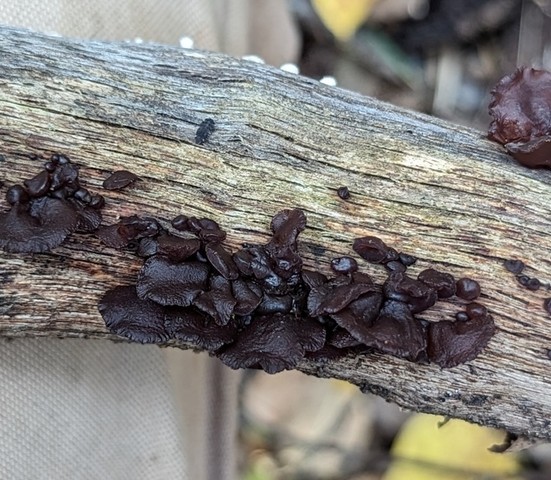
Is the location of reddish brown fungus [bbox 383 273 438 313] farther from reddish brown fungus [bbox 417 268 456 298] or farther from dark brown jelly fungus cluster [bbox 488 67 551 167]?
dark brown jelly fungus cluster [bbox 488 67 551 167]

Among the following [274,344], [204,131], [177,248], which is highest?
[204,131]

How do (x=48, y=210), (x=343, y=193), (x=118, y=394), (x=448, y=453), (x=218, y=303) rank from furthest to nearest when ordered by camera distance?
(x=448, y=453) → (x=118, y=394) → (x=343, y=193) → (x=48, y=210) → (x=218, y=303)

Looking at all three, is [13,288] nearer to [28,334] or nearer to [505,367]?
[28,334]

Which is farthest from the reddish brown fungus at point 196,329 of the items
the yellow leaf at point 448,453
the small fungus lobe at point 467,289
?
the yellow leaf at point 448,453

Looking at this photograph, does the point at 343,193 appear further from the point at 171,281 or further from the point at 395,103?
the point at 395,103

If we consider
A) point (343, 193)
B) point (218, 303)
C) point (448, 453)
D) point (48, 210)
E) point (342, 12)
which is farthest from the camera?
point (342, 12)

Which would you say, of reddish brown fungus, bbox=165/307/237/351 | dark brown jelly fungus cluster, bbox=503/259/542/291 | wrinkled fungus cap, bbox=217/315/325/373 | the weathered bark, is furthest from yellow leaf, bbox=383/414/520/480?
reddish brown fungus, bbox=165/307/237/351

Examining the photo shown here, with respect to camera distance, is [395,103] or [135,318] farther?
[395,103]

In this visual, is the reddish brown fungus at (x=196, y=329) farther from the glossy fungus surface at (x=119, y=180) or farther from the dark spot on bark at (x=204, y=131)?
→ the dark spot on bark at (x=204, y=131)

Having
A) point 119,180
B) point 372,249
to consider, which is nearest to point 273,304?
point 372,249
